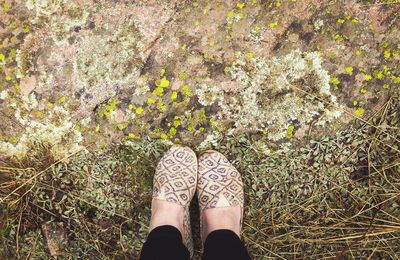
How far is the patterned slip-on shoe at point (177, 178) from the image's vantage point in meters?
2.37

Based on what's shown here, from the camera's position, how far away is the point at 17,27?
2406 mm

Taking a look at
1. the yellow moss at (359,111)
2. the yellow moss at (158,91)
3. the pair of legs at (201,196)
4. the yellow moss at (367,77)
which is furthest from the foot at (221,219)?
the yellow moss at (367,77)

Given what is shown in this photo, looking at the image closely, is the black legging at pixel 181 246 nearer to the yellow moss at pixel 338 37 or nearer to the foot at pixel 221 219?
the foot at pixel 221 219

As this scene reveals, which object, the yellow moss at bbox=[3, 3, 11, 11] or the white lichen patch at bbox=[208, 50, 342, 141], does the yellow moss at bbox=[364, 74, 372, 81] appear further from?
the yellow moss at bbox=[3, 3, 11, 11]

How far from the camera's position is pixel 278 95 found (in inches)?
89.4

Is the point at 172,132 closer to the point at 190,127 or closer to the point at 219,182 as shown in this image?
the point at 190,127

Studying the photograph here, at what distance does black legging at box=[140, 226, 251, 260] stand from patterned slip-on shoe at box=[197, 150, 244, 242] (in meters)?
0.21

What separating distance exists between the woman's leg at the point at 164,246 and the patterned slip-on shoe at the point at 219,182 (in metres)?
0.26

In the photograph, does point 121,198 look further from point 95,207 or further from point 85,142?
point 85,142

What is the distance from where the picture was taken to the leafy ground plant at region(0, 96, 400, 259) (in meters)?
2.28

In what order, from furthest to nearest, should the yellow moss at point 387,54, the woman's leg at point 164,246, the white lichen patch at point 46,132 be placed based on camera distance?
the white lichen patch at point 46,132
the yellow moss at point 387,54
the woman's leg at point 164,246

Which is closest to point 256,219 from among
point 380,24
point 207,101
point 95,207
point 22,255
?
point 207,101

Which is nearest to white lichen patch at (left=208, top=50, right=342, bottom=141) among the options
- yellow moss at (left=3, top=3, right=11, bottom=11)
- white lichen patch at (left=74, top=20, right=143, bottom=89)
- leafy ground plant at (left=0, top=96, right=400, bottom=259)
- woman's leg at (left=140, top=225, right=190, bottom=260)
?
leafy ground plant at (left=0, top=96, right=400, bottom=259)

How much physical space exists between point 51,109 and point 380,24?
81.9 inches
